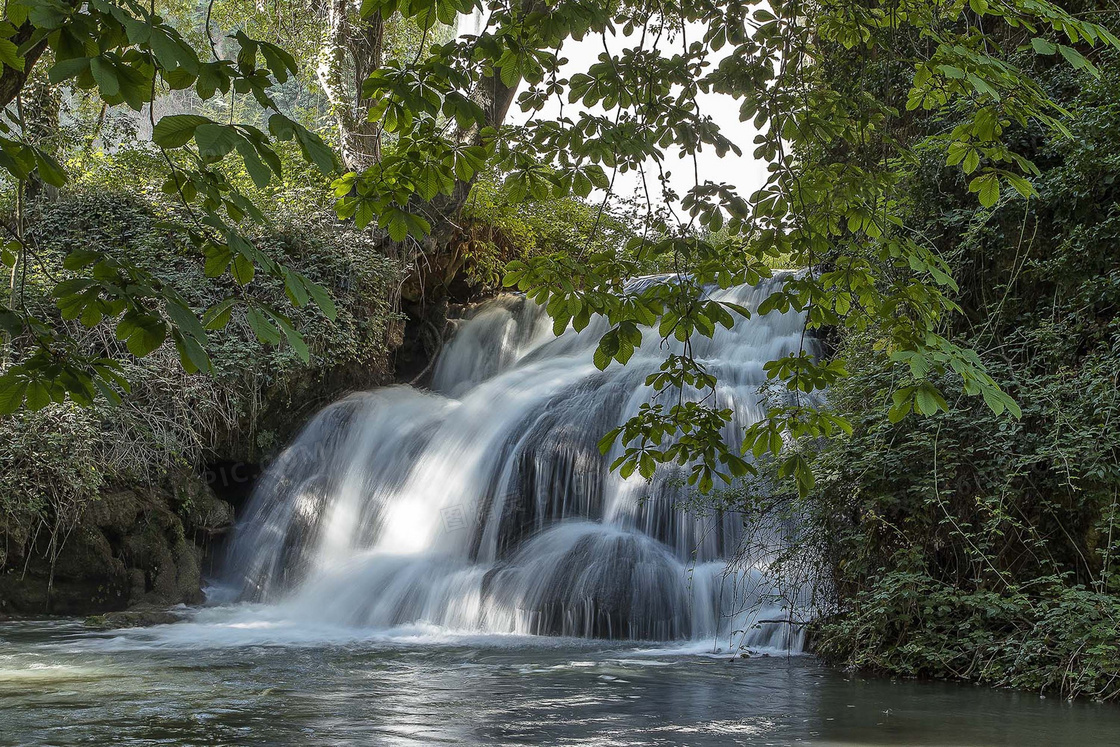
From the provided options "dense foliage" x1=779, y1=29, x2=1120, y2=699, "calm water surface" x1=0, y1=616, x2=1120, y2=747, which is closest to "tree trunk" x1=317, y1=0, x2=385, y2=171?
"calm water surface" x1=0, y1=616, x2=1120, y2=747

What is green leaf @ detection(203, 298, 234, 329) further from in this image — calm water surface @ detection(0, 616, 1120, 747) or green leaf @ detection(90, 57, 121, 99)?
calm water surface @ detection(0, 616, 1120, 747)

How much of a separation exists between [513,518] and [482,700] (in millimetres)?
4728

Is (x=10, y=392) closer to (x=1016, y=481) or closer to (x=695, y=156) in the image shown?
(x=695, y=156)

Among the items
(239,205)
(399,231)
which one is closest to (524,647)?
(399,231)

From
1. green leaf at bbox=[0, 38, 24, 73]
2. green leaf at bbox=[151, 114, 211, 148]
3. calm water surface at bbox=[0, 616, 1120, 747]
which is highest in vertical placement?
green leaf at bbox=[0, 38, 24, 73]

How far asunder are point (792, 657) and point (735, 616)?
79cm

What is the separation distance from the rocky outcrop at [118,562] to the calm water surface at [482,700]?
2.16m

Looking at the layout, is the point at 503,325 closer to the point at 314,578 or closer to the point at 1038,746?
the point at 314,578

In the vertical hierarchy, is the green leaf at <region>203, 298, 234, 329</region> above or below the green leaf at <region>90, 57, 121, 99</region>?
below

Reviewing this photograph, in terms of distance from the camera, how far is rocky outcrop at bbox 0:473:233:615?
9750mm

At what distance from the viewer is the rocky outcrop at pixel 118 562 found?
9.75m

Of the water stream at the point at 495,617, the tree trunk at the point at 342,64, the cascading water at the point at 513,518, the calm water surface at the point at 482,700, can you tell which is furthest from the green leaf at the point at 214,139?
the tree trunk at the point at 342,64

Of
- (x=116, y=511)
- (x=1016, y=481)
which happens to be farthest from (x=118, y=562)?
(x=1016, y=481)

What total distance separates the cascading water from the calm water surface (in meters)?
0.79
